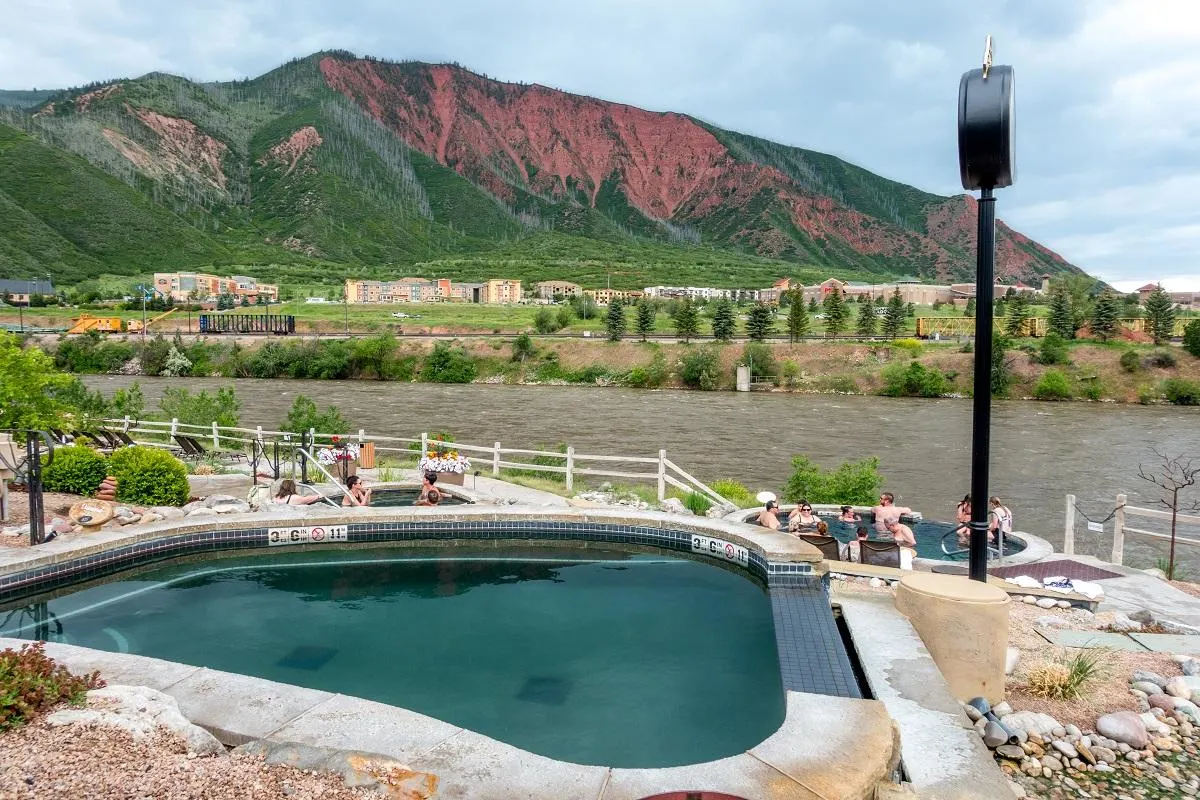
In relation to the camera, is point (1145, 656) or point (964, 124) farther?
point (1145, 656)

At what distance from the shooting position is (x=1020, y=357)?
5897 cm

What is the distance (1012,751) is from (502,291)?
141255 mm

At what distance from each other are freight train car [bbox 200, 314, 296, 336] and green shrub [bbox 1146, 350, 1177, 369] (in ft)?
271

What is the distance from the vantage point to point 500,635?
7078 mm

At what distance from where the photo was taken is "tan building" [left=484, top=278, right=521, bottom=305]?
14162 centimetres

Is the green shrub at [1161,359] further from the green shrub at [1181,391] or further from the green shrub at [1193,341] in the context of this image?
the green shrub at [1181,391]

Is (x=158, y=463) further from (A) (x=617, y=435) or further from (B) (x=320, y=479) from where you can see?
(A) (x=617, y=435)

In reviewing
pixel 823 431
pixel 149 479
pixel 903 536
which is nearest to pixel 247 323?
pixel 823 431

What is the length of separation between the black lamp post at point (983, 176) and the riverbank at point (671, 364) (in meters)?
55.1

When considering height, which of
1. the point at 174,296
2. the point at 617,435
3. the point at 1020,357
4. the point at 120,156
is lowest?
the point at 617,435

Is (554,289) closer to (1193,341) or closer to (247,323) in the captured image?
(247,323)

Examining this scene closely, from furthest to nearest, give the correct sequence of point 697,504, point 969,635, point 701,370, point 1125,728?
1. point 701,370
2. point 697,504
3. point 969,635
4. point 1125,728

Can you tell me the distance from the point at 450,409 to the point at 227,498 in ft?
114

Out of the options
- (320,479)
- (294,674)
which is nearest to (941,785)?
(294,674)
